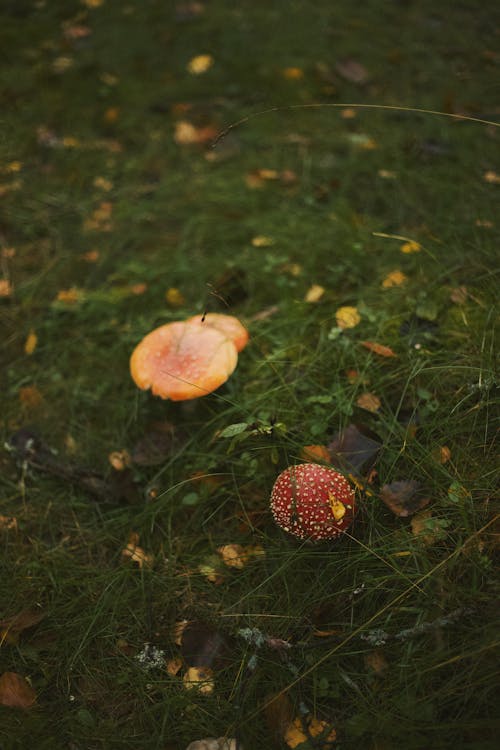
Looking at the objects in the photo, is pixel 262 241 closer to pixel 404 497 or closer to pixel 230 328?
pixel 230 328

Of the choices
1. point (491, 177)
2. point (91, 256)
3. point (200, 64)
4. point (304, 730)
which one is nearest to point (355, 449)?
point (304, 730)

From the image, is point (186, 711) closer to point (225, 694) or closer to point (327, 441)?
point (225, 694)

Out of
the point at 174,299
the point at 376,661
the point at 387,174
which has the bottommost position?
the point at 376,661

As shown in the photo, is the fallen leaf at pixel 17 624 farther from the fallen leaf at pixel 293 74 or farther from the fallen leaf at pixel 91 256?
the fallen leaf at pixel 293 74

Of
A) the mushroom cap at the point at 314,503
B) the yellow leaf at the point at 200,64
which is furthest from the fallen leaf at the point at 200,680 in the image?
the yellow leaf at the point at 200,64

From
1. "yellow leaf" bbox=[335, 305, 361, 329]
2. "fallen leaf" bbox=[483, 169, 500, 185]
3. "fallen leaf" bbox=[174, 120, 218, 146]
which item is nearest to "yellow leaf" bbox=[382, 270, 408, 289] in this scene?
"yellow leaf" bbox=[335, 305, 361, 329]
